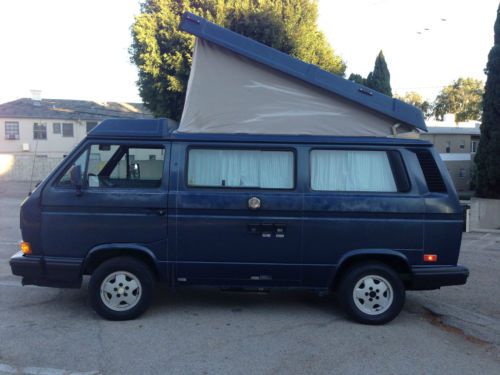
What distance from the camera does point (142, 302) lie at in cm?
516

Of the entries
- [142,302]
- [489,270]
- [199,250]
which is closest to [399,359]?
[199,250]

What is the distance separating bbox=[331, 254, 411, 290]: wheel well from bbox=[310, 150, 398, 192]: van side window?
75cm

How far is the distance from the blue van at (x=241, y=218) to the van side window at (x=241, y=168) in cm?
1

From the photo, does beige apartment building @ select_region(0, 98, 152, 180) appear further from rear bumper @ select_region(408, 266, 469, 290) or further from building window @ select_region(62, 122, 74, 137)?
rear bumper @ select_region(408, 266, 469, 290)

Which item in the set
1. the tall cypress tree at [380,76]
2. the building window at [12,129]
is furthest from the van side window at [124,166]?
the building window at [12,129]

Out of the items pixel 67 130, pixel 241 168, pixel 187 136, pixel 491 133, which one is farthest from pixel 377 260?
pixel 67 130

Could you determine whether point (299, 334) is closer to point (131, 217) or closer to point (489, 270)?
point (131, 217)

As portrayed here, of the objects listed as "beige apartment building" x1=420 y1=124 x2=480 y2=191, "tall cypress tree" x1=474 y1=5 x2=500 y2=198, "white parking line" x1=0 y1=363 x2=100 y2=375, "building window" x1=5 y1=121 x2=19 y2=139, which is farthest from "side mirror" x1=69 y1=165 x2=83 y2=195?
"building window" x1=5 y1=121 x2=19 y2=139

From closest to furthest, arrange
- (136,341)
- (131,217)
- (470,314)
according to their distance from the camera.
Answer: (136,341), (131,217), (470,314)

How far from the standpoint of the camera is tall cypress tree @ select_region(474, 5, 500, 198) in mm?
15486

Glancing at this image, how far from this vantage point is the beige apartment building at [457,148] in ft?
108

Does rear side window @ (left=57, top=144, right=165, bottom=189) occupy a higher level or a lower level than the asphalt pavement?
higher

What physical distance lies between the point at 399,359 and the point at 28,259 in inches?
158

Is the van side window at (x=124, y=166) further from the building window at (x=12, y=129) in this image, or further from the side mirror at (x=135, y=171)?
the building window at (x=12, y=129)
